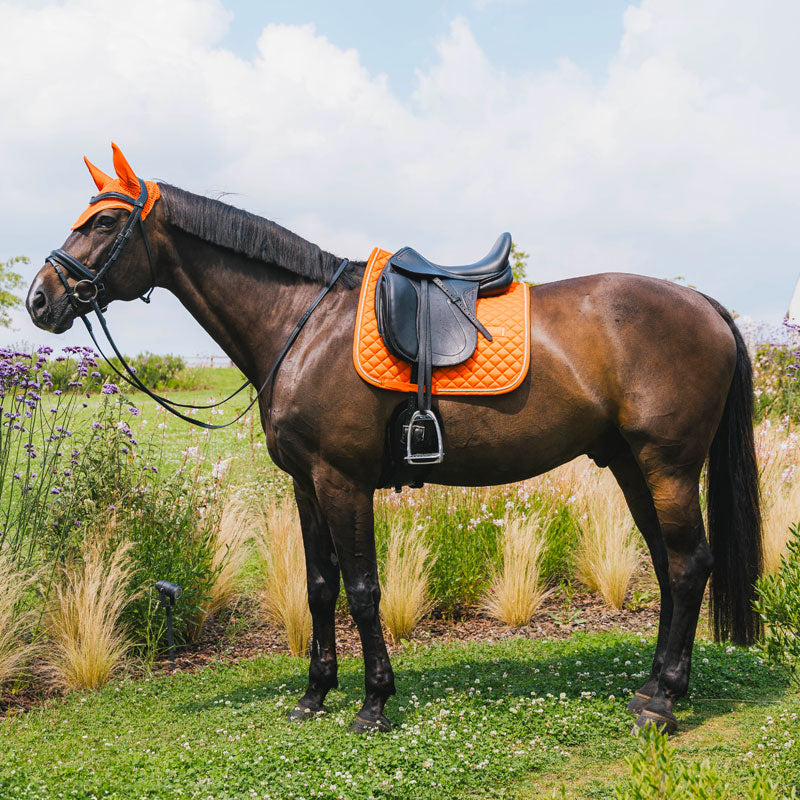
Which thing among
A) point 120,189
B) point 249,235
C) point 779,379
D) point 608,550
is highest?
point 779,379

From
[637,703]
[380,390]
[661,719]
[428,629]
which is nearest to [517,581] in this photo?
[428,629]

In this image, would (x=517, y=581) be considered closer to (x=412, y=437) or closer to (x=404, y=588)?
(x=404, y=588)

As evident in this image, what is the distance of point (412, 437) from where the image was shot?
382 centimetres

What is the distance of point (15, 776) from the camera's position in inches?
144

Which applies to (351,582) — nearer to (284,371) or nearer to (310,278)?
(284,371)

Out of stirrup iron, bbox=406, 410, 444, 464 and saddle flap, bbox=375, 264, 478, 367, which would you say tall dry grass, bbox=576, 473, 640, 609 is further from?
saddle flap, bbox=375, 264, 478, 367

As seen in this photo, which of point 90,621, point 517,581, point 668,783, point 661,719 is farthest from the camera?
point 517,581

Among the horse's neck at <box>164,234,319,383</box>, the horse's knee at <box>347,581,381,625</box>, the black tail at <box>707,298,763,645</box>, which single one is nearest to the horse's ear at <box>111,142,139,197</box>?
the horse's neck at <box>164,234,319,383</box>

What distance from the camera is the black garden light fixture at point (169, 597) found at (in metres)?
5.16

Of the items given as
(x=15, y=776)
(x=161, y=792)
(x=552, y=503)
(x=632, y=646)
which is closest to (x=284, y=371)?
(x=161, y=792)

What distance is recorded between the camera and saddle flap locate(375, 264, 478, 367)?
151 inches

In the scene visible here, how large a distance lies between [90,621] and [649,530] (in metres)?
3.85

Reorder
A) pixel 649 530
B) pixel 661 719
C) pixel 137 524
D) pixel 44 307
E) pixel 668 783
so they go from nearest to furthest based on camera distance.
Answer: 1. pixel 668 783
2. pixel 44 307
3. pixel 661 719
4. pixel 649 530
5. pixel 137 524

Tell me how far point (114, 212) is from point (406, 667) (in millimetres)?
3550
